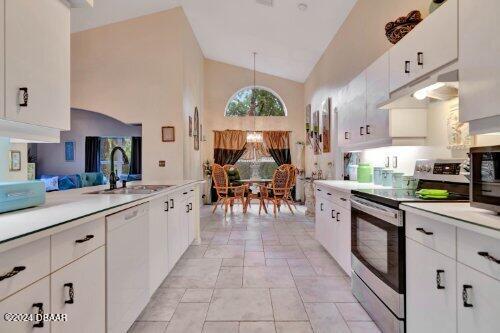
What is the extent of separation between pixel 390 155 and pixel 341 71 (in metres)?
2.23

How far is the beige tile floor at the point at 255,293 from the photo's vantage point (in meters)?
2.03

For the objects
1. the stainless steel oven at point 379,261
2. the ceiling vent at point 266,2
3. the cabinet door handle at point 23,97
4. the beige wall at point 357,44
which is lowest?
the stainless steel oven at point 379,261

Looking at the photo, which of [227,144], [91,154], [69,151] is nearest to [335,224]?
[227,144]

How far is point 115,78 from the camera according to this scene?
17.0 ft

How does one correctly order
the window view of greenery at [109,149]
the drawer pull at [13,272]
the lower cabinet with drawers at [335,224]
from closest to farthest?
1. the drawer pull at [13,272]
2. the lower cabinet with drawers at [335,224]
3. the window view of greenery at [109,149]

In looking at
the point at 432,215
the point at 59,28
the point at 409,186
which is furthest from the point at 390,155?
the point at 59,28

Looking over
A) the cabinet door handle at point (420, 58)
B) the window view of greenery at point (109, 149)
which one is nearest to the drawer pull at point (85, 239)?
the cabinet door handle at point (420, 58)

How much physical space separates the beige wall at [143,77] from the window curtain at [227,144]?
2.80m

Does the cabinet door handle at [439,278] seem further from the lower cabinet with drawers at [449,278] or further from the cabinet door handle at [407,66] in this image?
the cabinet door handle at [407,66]

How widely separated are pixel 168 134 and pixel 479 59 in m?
4.45

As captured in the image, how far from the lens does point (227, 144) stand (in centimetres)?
802

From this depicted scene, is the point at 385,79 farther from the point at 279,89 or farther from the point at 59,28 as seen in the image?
the point at 279,89

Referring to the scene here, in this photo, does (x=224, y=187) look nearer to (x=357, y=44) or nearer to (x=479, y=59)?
(x=357, y=44)

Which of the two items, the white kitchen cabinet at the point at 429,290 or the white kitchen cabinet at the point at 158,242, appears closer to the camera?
the white kitchen cabinet at the point at 429,290
